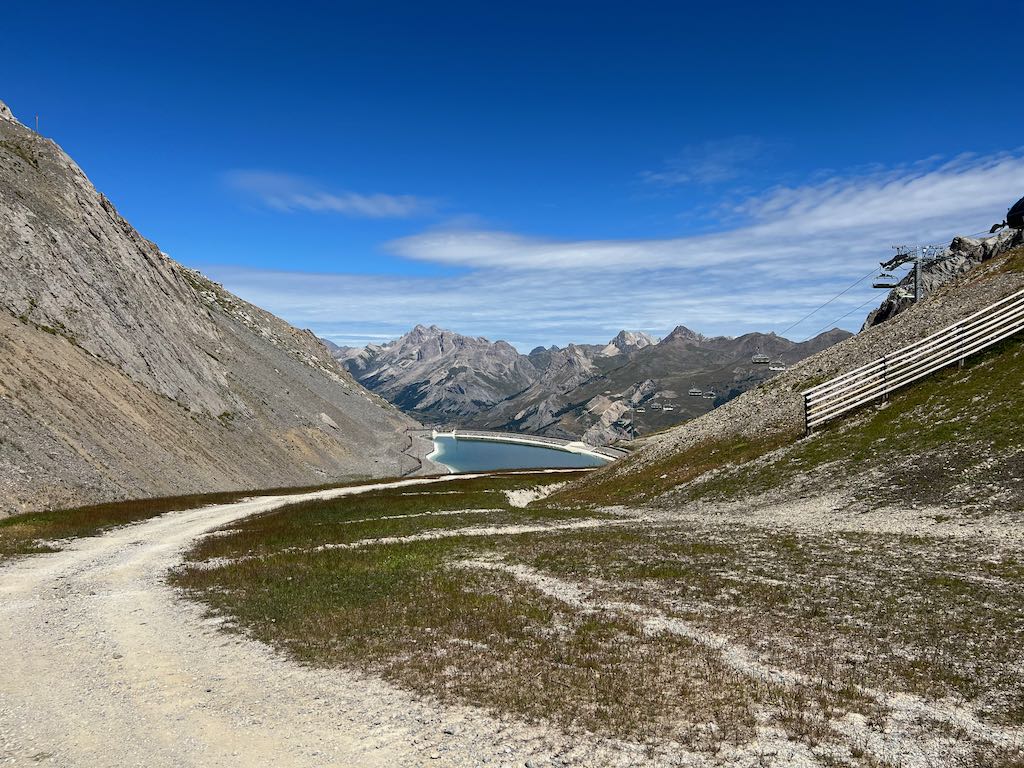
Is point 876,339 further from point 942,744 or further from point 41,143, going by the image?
point 41,143

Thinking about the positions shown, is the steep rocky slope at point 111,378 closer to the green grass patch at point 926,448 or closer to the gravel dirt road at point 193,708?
the gravel dirt road at point 193,708

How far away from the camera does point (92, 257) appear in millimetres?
89688

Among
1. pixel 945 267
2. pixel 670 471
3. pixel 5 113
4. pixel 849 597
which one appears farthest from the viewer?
pixel 5 113

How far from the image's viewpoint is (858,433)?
36.2m

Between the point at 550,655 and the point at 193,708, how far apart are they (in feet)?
24.2

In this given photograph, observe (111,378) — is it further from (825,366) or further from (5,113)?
(825,366)

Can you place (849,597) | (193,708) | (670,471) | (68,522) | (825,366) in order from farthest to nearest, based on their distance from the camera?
(825,366) → (670,471) → (68,522) → (849,597) → (193,708)

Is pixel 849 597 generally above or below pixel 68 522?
below

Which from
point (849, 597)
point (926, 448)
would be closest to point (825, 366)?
point (926, 448)

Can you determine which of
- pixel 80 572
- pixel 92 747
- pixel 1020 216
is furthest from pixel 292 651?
pixel 1020 216

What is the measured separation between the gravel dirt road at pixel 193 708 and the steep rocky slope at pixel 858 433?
24.9 m

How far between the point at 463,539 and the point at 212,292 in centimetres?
16388

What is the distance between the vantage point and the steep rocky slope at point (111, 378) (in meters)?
56.4

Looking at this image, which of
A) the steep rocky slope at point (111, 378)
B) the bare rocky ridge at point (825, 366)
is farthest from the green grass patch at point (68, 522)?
the bare rocky ridge at point (825, 366)
